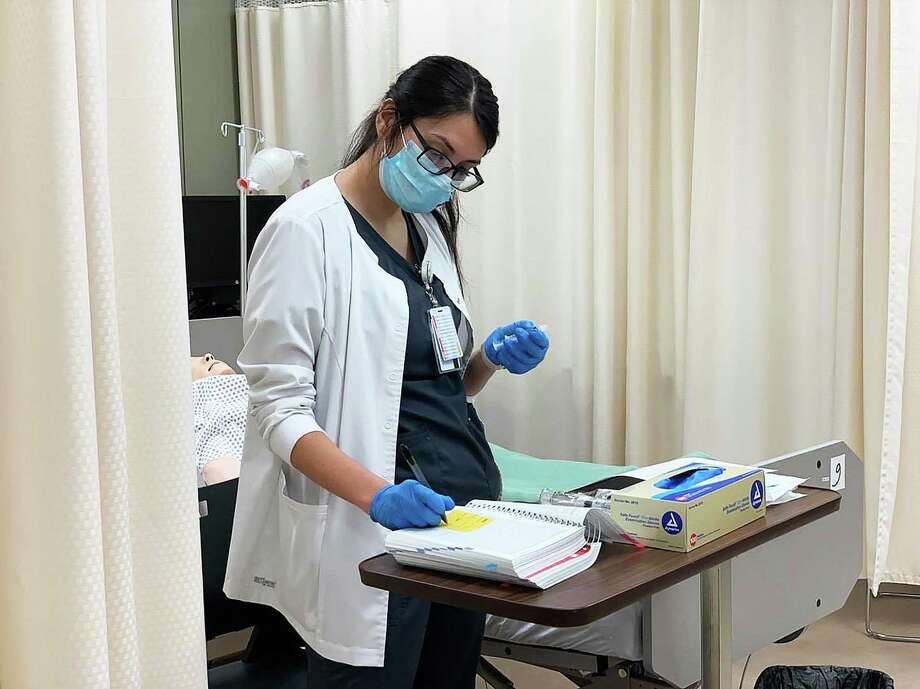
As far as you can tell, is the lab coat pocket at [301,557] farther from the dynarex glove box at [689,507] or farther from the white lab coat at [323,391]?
the dynarex glove box at [689,507]

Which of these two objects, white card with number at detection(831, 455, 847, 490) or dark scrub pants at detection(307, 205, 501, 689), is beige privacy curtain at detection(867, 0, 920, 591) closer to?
white card with number at detection(831, 455, 847, 490)

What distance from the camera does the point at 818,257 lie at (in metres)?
3.44

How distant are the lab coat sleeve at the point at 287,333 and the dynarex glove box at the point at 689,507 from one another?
455 millimetres

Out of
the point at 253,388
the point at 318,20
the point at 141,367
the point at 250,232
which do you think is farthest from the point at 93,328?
the point at 318,20

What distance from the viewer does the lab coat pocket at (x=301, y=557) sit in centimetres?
157

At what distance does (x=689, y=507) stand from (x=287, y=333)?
603 mm

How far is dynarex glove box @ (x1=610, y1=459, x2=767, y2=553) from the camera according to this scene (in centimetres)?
132

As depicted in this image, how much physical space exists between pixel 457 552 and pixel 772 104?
266cm

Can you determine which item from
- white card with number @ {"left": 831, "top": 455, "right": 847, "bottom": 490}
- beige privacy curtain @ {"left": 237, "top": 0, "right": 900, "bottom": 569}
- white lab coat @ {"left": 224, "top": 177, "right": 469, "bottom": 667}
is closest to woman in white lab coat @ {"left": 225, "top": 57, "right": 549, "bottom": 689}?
white lab coat @ {"left": 224, "top": 177, "right": 469, "bottom": 667}

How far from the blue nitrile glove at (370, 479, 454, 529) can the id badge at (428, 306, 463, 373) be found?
1.04 feet

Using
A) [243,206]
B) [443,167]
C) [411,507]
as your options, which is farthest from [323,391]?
[243,206]

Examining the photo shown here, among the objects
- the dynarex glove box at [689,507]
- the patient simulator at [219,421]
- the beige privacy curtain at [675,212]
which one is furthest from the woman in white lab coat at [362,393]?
the beige privacy curtain at [675,212]

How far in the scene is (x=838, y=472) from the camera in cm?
226

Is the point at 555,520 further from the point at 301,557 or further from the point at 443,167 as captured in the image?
the point at 443,167
